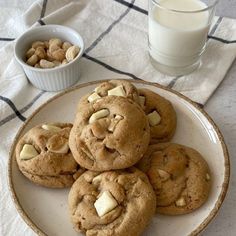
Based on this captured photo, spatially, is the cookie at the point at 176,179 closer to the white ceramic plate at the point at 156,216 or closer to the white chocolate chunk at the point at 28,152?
the white ceramic plate at the point at 156,216

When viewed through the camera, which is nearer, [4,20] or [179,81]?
[179,81]

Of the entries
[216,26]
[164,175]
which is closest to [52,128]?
[164,175]

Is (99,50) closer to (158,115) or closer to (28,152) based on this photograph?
(158,115)

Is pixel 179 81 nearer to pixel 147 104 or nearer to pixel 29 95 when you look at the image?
pixel 147 104

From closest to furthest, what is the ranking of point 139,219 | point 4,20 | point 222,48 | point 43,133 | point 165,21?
point 139,219
point 43,133
point 165,21
point 222,48
point 4,20

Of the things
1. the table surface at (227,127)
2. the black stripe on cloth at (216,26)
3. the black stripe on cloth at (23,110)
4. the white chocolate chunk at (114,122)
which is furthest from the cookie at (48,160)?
the black stripe on cloth at (216,26)

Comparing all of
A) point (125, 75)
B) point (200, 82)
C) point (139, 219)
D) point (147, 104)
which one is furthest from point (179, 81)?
point (139, 219)

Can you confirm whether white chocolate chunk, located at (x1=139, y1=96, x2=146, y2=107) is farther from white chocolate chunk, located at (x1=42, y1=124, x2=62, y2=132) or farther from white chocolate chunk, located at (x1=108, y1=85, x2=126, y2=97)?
white chocolate chunk, located at (x1=42, y1=124, x2=62, y2=132)
